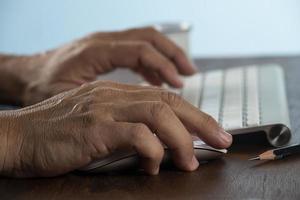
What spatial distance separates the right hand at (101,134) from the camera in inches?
29.3

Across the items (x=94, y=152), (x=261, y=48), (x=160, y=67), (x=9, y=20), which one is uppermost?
(x=94, y=152)

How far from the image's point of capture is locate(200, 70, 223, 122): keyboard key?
974 mm

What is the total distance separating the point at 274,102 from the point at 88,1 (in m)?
1.73

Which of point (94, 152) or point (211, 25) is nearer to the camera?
point (94, 152)

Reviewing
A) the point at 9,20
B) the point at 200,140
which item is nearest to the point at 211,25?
the point at 9,20

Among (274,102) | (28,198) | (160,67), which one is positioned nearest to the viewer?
(28,198)

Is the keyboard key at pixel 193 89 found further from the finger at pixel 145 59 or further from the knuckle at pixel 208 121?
the knuckle at pixel 208 121

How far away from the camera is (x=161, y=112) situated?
760mm

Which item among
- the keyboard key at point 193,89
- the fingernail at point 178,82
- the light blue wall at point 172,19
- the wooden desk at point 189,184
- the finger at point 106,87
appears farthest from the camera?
the light blue wall at point 172,19

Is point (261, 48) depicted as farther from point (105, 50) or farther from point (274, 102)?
point (274, 102)

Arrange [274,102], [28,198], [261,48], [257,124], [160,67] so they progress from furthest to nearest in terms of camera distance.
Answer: [261,48], [160,67], [274,102], [257,124], [28,198]

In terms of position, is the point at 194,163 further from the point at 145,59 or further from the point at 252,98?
the point at 145,59

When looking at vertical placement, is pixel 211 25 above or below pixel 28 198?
below

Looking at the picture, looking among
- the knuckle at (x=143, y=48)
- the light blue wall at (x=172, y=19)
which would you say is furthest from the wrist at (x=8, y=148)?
the light blue wall at (x=172, y=19)
